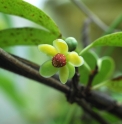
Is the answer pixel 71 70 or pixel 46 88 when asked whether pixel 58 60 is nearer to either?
pixel 71 70

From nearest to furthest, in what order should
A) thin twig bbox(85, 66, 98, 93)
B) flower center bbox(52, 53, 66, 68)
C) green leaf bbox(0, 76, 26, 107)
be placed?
1. flower center bbox(52, 53, 66, 68)
2. thin twig bbox(85, 66, 98, 93)
3. green leaf bbox(0, 76, 26, 107)

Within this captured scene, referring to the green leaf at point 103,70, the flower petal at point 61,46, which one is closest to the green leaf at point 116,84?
the green leaf at point 103,70

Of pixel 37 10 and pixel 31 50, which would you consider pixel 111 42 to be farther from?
pixel 31 50

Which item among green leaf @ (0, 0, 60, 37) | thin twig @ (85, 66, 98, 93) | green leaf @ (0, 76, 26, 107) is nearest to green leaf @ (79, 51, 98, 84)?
thin twig @ (85, 66, 98, 93)

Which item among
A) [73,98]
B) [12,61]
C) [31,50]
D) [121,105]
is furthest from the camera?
[31,50]

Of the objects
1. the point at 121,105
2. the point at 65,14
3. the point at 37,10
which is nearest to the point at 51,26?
the point at 37,10

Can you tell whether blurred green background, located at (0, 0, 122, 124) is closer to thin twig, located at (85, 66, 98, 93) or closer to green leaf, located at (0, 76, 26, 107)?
green leaf, located at (0, 76, 26, 107)

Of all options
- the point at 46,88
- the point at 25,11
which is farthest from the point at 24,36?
the point at 46,88
